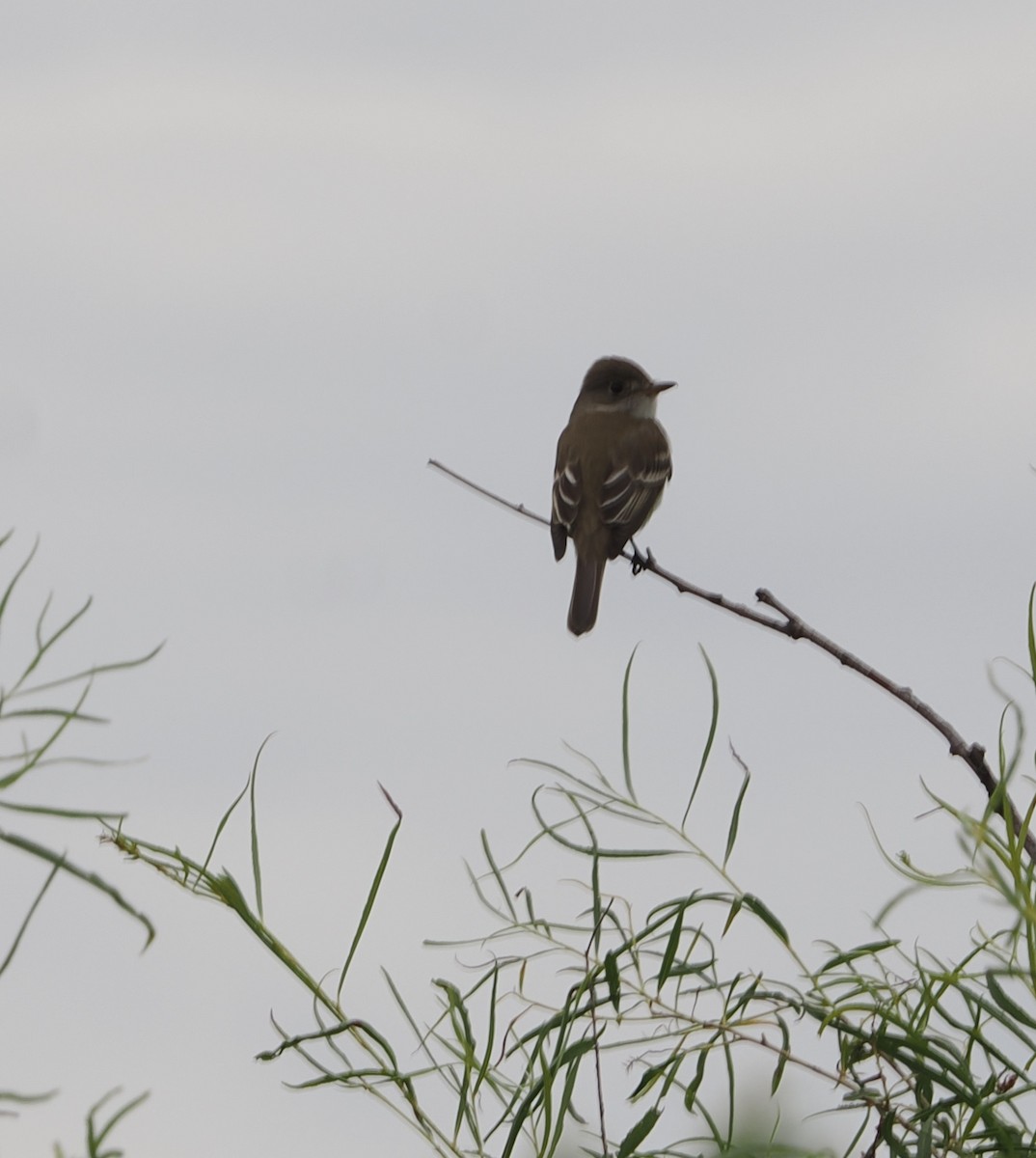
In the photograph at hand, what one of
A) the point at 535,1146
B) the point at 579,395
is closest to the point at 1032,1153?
the point at 535,1146

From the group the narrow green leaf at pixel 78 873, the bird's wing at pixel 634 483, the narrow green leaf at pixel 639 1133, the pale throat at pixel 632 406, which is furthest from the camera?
the pale throat at pixel 632 406

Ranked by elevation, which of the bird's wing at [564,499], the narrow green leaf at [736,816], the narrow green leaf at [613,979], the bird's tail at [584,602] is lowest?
the narrow green leaf at [613,979]

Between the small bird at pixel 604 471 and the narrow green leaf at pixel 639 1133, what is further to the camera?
the small bird at pixel 604 471

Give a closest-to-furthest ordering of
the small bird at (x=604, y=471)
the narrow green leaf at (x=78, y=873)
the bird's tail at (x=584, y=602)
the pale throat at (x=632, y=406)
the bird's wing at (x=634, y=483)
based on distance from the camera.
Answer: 1. the narrow green leaf at (x=78, y=873)
2. the bird's tail at (x=584, y=602)
3. the small bird at (x=604, y=471)
4. the bird's wing at (x=634, y=483)
5. the pale throat at (x=632, y=406)

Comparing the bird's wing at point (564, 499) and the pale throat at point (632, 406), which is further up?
the pale throat at point (632, 406)

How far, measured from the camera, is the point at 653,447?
35.8ft

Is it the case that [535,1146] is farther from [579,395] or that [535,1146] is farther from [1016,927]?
[579,395]

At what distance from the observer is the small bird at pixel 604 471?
31.1 ft

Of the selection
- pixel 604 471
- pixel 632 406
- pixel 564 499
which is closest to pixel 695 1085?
pixel 564 499

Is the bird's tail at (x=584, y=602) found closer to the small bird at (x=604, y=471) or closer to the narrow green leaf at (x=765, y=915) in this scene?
the small bird at (x=604, y=471)

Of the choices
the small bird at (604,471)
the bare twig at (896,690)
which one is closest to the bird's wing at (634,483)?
the small bird at (604,471)

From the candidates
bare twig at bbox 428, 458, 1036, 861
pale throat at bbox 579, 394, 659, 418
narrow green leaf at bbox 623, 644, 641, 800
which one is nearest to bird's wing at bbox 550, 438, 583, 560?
pale throat at bbox 579, 394, 659, 418

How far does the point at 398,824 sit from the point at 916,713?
0.78m

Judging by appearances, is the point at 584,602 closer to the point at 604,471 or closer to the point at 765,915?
the point at 604,471
